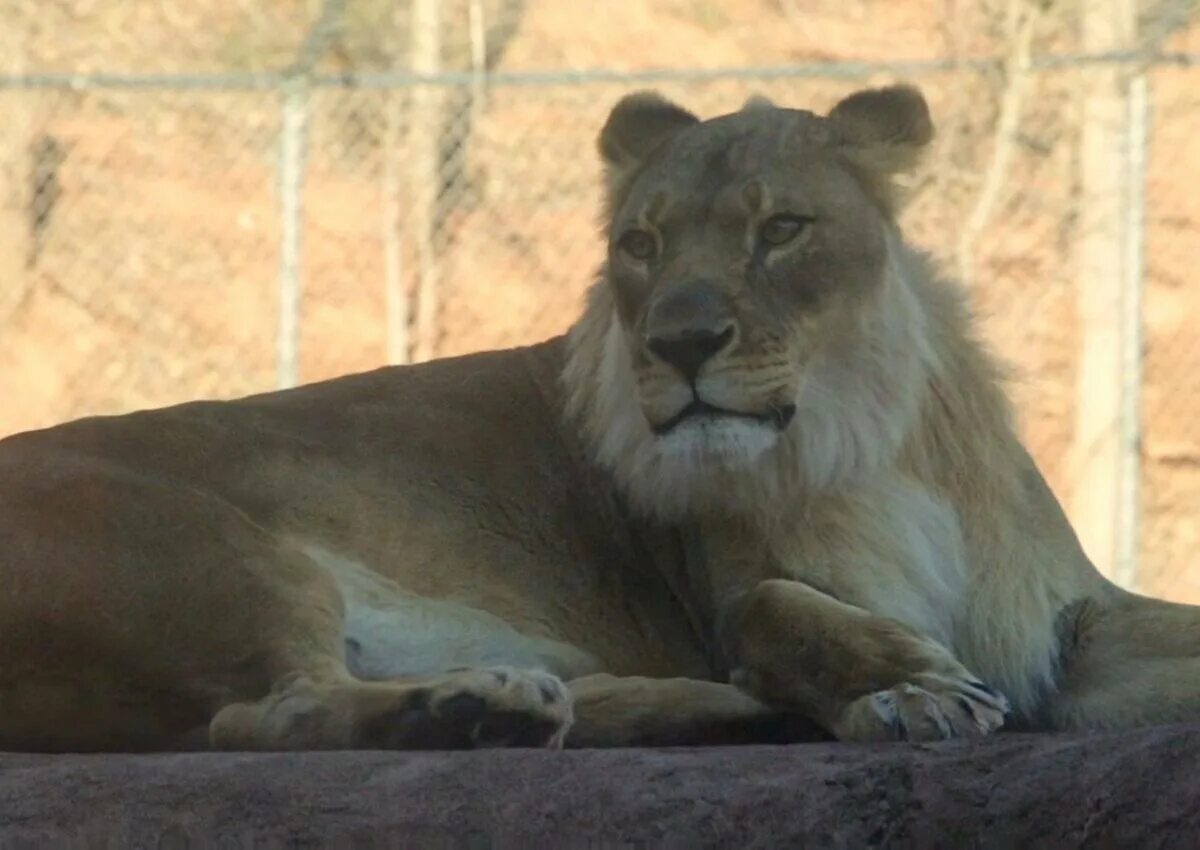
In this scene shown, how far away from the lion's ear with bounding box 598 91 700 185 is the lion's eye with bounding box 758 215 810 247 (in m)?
0.48

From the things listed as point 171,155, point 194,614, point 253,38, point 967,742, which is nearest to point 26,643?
point 194,614

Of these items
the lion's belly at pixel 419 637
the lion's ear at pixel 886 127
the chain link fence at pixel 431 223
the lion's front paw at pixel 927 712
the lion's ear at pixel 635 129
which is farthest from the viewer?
the chain link fence at pixel 431 223

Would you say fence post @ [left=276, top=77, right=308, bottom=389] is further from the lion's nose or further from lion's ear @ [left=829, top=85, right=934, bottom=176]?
the lion's nose

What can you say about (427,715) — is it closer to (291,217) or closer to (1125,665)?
(1125,665)

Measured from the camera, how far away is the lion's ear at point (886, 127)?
404 centimetres

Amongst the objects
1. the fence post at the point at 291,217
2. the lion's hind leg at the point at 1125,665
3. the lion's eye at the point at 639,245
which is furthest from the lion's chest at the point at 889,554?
the fence post at the point at 291,217

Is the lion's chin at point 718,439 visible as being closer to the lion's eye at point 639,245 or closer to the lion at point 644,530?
the lion at point 644,530

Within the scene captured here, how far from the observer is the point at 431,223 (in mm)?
10852

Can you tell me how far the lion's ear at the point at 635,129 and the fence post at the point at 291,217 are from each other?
14.7 feet

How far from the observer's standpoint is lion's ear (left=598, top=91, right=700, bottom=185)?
417cm

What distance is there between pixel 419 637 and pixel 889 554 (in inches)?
33.4

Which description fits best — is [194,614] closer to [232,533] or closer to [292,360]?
[232,533]

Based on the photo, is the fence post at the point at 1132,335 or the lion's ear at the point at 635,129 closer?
the lion's ear at the point at 635,129

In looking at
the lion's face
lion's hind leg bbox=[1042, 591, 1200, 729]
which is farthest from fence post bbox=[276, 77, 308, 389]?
lion's hind leg bbox=[1042, 591, 1200, 729]
